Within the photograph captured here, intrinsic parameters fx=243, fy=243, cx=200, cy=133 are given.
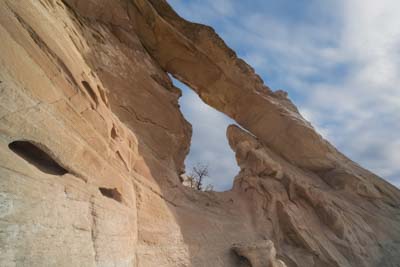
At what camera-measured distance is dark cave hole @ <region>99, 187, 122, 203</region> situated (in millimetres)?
3859

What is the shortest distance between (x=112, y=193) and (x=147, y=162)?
6.61ft

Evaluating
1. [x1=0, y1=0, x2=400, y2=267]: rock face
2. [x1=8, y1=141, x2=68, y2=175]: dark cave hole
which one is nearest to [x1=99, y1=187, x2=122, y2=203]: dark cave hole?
[x1=0, y1=0, x2=400, y2=267]: rock face

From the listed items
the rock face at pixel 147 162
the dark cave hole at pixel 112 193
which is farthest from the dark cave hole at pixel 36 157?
the dark cave hole at pixel 112 193

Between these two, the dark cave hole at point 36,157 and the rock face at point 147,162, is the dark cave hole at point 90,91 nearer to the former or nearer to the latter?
the rock face at point 147,162

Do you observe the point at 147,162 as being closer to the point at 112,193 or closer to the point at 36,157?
the point at 112,193

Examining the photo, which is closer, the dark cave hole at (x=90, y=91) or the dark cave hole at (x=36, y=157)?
the dark cave hole at (x=36, y=157)

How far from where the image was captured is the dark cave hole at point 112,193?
3.86 m

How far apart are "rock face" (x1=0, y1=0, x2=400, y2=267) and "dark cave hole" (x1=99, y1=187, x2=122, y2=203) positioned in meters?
0.02

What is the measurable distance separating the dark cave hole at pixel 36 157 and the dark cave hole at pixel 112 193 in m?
0.87

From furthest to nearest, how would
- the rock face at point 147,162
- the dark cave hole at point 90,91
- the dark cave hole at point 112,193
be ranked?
the dark cave hole at point 90,91 < the dark cave hole at point 112,193 < the rock face at point 147,162

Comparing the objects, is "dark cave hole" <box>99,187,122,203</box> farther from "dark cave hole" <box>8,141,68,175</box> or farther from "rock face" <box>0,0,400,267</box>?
"dark cave hole" <box>8,141,68,175</box>

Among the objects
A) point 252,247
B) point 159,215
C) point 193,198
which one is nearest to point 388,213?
point 252,247

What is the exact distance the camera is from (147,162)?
6.04 meters

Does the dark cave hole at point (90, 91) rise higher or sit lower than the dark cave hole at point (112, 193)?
higher
